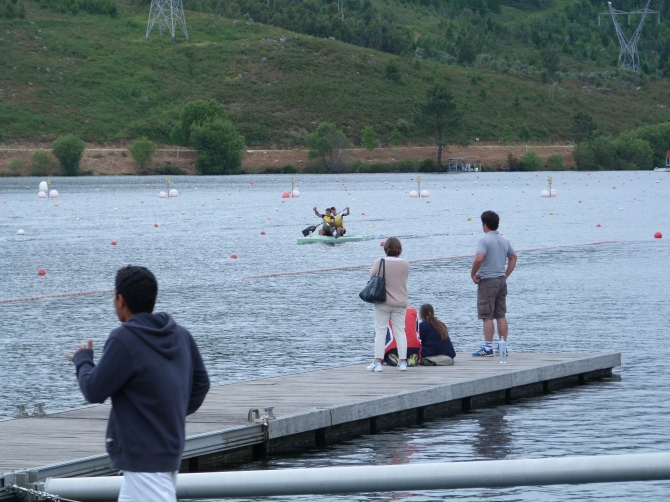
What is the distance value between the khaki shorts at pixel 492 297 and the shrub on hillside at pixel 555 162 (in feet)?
436

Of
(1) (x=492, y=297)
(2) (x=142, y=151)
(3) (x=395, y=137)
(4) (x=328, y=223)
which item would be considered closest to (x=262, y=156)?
(2) (x=142, y=151)

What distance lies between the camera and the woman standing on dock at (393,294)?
13500mm

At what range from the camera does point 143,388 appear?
5.79 m

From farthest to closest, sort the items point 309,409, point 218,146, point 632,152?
point 632,152
point 218,146
point 309,409

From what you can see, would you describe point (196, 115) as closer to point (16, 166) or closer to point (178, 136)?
point (178, 136)

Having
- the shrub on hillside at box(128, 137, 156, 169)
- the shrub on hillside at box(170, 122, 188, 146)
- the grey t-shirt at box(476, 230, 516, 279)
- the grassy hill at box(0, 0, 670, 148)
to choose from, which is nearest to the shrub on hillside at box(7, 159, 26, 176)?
the grassy hill at box(0, 0, 670, 148)

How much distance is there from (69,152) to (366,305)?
10373cm

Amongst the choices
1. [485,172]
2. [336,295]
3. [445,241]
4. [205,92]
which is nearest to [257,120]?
[205,92]

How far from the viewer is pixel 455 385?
A: 13.6m

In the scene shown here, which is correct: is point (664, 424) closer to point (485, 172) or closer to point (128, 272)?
point (128, 272)

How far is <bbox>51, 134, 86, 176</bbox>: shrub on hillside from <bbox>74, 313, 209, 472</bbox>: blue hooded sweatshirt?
122 meters

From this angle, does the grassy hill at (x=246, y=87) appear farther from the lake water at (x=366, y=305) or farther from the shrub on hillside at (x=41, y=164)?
the lake water at (x=366, y=305)

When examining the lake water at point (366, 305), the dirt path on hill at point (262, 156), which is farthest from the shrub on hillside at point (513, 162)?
the lake water at point (366, 305)

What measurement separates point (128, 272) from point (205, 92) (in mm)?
155762
